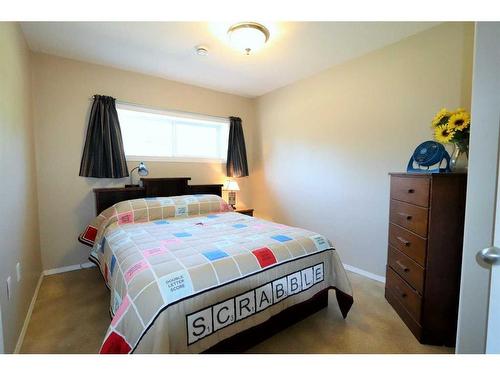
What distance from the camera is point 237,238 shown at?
182cm

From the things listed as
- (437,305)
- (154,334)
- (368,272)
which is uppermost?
(154,334)

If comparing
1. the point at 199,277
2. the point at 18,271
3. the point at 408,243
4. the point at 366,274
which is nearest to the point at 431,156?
the point at 408,243

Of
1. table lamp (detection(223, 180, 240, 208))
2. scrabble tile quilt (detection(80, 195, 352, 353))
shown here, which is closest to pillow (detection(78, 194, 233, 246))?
scrabble tile quilt (detection(80, 195, 352, 353))

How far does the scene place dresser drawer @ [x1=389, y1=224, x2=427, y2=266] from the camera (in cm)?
162

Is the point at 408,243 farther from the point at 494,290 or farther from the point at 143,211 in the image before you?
the point at 143,211

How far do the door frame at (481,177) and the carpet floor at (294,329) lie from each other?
3.15 feet

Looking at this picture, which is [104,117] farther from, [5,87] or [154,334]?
[154,334]

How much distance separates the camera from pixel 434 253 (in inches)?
61.2

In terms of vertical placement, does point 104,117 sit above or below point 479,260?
above

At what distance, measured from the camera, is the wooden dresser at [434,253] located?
1.50 meters

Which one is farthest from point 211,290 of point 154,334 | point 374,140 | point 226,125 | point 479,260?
point 226,125

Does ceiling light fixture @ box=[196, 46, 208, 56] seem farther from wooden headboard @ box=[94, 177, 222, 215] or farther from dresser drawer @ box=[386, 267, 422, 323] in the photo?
dresser drawer @ box=[386, 267, 422, 323]

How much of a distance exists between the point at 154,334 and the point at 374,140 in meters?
2.57

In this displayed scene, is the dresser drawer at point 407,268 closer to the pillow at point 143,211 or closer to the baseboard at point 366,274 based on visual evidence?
the baseboard at point 366,274
